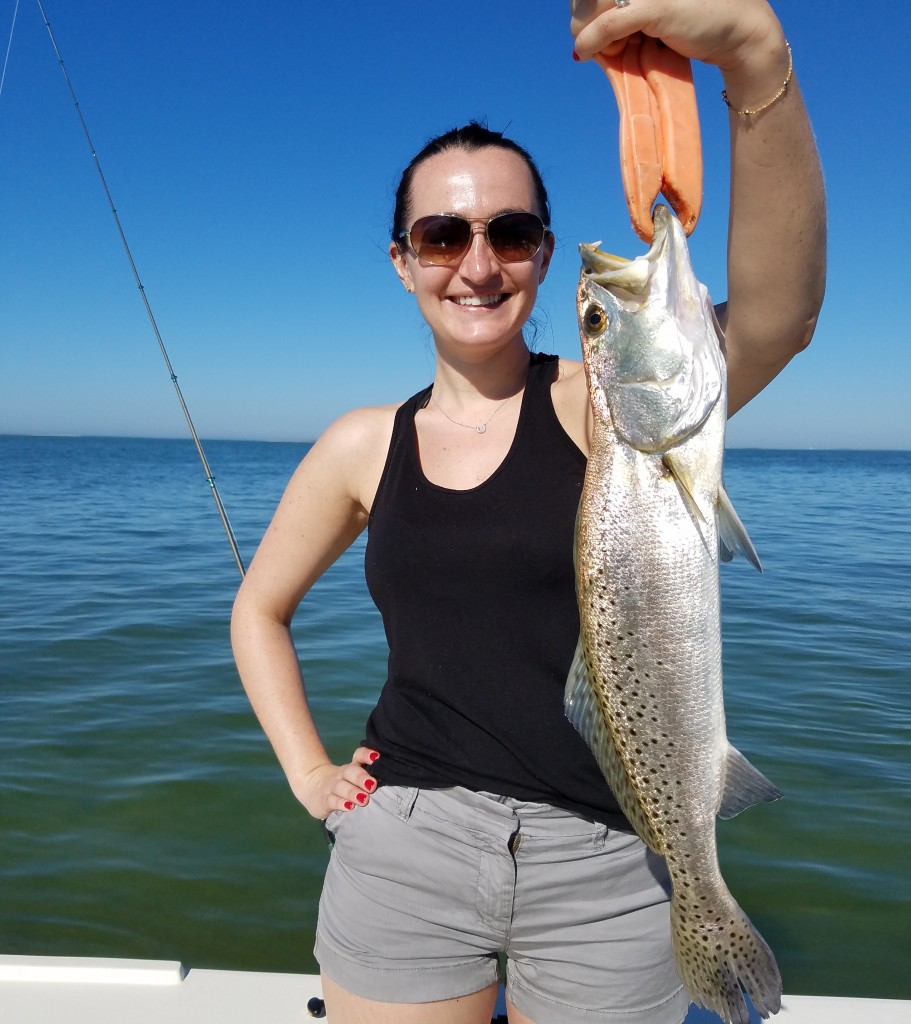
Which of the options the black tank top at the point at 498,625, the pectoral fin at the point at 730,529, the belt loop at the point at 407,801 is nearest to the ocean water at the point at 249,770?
the belt loop at the point at 407,801

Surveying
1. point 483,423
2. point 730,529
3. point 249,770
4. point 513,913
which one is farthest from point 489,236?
point 249,770

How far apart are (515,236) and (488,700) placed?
1.24 metres

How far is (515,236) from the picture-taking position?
2398 millimetres

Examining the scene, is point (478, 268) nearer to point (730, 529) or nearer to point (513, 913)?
point (730, 529)

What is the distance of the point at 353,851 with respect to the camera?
94.7 inches

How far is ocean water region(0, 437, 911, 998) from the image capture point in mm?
4996

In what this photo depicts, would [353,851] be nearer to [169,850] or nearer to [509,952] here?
[509,952]

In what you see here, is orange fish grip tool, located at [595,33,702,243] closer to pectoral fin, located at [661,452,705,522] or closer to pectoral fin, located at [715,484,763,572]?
pectoral fin, located at [661,452,705,522]

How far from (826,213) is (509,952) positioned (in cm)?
193

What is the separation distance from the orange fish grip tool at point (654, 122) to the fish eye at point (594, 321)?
229mm

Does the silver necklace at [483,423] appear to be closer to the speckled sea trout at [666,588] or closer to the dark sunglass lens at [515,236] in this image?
the dark sunglass lens at [515,236]

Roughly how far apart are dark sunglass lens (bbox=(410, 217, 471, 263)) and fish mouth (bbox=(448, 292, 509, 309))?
113 millimetres

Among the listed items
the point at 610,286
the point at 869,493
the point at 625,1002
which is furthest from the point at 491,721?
the point at 869,493

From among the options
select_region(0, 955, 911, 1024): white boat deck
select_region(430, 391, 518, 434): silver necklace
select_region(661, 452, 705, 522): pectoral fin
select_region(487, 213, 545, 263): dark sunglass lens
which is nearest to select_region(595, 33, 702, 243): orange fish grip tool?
select_region(661, 452, 705, 522): pectoral fin
